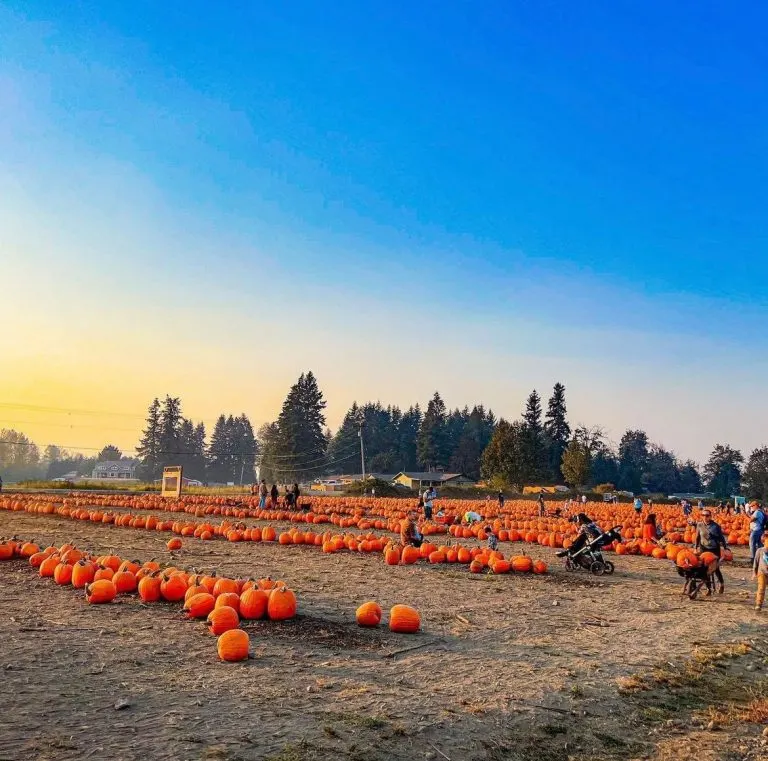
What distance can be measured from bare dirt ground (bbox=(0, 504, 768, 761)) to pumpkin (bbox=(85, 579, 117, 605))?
18 centimetres

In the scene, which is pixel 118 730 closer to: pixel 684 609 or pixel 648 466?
pixel 684 609

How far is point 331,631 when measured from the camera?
857cm

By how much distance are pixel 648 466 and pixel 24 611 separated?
144m

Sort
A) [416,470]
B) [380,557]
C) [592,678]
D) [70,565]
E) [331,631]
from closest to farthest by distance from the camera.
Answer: [592,678] → [331,631] → [70,565] → [380,557] → [416,470]

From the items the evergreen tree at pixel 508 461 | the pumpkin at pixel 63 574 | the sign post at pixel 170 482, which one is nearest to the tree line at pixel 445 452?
the evergreen tree at pixel 508 461

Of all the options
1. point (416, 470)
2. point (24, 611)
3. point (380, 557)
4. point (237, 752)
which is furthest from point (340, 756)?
point (416, 470)

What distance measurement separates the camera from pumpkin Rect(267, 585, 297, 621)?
8945 mm

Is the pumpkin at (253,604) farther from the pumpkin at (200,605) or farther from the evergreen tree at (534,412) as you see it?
the evergreen tree at (534,412)

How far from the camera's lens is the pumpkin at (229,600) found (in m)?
8.80

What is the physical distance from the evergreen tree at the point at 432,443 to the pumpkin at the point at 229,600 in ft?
393

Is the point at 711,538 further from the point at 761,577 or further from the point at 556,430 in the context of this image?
the point at 556,430

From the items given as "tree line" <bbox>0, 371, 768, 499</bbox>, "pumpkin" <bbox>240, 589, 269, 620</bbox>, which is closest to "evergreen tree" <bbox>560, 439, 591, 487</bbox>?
"tree line" <bbox>0, 371, 768, 499</bbox>

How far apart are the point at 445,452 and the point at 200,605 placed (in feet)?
401

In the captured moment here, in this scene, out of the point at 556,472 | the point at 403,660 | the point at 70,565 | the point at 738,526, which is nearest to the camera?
Answer: the point at 403,660
